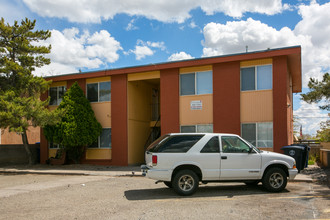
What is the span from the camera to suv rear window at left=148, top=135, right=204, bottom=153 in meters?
9.26

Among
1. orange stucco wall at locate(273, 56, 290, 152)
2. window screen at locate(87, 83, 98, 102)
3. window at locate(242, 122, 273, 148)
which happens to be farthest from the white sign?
window screen at locate(87, 83, 98, 102)

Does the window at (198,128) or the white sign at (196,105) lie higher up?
the white sign at (196,105)

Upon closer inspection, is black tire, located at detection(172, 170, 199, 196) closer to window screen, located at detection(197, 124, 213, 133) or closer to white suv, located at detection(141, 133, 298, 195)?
white suv, located at detection(141, 133, 298, 195)

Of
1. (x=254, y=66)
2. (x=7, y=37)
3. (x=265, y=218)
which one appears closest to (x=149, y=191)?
(x=265, y=218)

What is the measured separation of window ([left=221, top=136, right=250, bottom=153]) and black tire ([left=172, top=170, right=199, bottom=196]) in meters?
1.16

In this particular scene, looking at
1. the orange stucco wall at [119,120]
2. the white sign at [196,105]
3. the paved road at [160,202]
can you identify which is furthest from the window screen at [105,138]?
the paved road at [160,202]

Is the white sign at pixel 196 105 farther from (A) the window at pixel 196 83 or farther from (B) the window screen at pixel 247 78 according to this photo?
(B) the window screen at pixel 247 78

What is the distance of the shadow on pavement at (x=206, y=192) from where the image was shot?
9094mm

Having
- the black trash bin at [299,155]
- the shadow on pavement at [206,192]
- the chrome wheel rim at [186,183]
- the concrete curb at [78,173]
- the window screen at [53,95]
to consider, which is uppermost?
the window screen at [53,95]

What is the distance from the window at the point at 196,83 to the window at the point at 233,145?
8.13 metres

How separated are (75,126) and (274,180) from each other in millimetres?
12563

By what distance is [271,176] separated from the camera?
9.42m

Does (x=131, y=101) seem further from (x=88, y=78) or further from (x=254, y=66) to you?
(x=254, y=66)

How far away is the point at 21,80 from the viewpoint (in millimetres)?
19141
